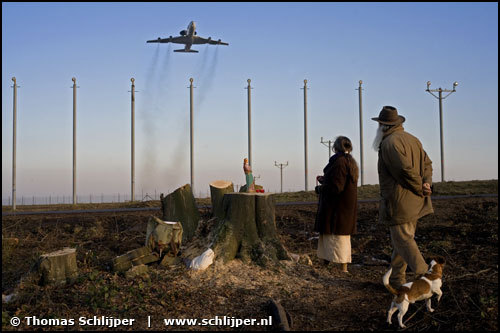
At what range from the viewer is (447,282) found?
20.6ft

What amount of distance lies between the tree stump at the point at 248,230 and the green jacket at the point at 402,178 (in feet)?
7.48

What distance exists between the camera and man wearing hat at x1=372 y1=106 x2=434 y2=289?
5.84 metres

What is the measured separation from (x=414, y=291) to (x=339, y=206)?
2516 millimetres

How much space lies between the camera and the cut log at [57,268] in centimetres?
701

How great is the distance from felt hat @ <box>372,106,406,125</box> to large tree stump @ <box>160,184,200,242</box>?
16.3 feet

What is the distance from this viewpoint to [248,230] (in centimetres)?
789

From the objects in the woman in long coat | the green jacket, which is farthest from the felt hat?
the woman in long coat

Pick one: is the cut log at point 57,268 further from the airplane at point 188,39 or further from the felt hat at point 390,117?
the airplane at point 188,39

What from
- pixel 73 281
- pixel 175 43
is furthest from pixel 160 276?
pixel 175 43

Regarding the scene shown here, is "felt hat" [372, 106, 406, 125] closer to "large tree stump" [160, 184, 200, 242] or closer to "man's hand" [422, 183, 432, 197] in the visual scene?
"man's hand" [422, 183, 432, 197]

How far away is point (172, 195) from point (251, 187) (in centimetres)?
228

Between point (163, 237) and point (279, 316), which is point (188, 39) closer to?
point (163, 237)

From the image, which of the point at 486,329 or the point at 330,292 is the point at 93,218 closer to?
the point at 330,292

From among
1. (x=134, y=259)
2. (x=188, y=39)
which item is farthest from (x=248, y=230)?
(x=188, y=39)
